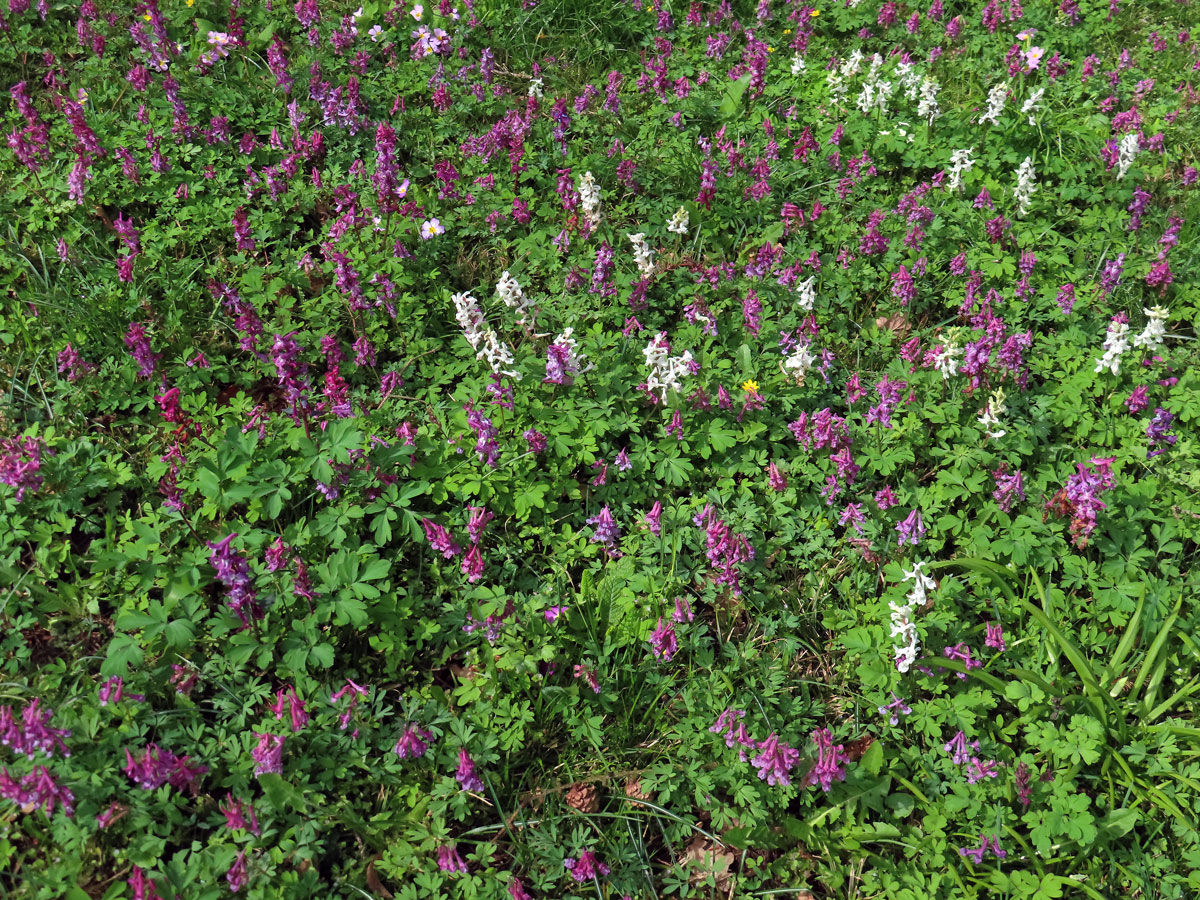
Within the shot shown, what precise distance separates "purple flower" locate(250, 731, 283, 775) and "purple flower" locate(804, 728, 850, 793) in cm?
192

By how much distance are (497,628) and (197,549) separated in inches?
50.3

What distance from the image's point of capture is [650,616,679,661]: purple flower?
10.8 feet

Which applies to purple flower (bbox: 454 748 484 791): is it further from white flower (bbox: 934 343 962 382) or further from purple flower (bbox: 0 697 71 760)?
white flower (bbox: 934 343 962 382)

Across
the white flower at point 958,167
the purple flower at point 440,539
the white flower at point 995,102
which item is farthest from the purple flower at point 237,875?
the white flower at point 995,102

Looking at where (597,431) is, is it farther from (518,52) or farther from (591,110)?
(518,52)

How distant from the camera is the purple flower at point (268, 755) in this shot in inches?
110

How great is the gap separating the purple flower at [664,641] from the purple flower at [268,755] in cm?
142

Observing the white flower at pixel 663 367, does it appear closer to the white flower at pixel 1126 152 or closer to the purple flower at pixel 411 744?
the purple flower at pixel 411 744

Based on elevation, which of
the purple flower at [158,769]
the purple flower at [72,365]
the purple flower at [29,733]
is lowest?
the purple flower at [158,769]

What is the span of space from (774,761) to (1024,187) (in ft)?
12.8

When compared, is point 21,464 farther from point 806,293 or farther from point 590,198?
point 806,293

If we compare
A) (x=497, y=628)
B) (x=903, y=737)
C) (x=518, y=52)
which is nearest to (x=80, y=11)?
(x=518, y=52)

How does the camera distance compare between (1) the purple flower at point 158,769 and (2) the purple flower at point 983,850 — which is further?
(2) the purple flower at point 983,850

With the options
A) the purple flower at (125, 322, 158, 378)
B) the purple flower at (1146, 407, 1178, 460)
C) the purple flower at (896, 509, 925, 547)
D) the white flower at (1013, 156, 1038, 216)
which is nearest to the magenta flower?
the purple flower at (125, 322, 158, 378)
